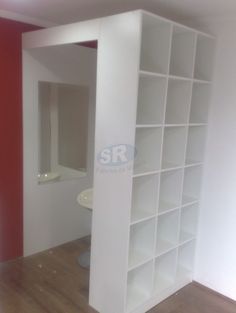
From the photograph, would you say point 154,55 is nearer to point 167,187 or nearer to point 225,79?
point 225,79

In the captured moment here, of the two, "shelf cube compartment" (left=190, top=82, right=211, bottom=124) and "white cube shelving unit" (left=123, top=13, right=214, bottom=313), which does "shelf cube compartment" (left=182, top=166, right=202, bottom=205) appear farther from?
"shelf cube compartment" (left=190, top=82, right=211, bottom=124)

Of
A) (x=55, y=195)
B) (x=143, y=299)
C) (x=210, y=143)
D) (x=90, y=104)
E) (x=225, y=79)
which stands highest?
(x=225, y=79)

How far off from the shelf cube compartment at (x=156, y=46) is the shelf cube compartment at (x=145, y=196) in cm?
84

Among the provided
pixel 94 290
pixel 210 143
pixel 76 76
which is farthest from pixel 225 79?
pixel 94 290

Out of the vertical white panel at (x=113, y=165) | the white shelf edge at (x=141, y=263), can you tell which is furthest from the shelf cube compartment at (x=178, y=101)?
the white shelf edge at (x=141, y=263)

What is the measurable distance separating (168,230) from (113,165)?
0.91 meters

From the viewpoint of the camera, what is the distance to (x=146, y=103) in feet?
8.00

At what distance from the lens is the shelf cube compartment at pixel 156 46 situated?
7.30 ft

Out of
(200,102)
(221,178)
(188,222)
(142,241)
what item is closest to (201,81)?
(200,102)

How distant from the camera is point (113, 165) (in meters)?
2.30

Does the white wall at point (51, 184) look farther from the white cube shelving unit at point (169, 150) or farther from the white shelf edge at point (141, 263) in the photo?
the white shelf edge at point (141, 263)

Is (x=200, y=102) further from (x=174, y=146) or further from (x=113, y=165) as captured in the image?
(x=113, y=165)

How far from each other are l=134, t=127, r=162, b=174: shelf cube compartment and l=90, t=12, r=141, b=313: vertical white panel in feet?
0.85

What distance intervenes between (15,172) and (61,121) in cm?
76
